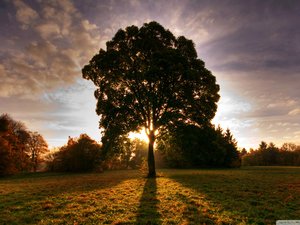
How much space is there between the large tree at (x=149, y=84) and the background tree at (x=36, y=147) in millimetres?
56717

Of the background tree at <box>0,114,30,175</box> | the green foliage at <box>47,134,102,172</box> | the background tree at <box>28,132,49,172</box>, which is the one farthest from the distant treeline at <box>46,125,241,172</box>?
the background tree at <box>28,132,49,172</box>

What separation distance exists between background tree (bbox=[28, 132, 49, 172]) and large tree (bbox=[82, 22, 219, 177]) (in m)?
56.7

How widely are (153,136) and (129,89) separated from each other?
6988mm

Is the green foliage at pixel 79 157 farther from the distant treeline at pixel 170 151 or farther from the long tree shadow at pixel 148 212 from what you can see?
the long tree shadow at pixel 148 212

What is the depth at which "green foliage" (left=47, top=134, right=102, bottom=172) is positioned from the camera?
175ft

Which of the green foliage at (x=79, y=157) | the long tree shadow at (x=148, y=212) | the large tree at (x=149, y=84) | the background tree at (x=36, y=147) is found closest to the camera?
the long tree shadow at (x=148, y=212)

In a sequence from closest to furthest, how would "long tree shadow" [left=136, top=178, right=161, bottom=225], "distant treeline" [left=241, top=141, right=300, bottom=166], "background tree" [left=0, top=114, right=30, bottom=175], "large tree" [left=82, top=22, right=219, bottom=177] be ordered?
1. "long tree shadow" [left=136, top=178, right=161, bottom=225]
2. "large tree" [left=82, top=22, right=219, bottom=177]
3. "background tree" [left=0, top=114, right=30, bottom=175]
4. "distant treeline" [left=241, top=141, right=300, bottom=166]

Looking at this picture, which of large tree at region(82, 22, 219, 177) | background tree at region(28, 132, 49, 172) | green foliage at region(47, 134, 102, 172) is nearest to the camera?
large tree at region(82, 22, 219, 177)

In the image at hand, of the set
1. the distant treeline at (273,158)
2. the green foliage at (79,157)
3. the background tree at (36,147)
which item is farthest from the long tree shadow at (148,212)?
the distant treeline at (273,158)

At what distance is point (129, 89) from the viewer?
2978cm

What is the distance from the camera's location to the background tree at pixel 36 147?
75812mm

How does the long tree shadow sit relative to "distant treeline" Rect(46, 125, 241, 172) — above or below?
below

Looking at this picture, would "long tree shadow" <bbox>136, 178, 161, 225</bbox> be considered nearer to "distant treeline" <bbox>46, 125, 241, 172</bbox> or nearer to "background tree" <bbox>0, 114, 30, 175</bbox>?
"distant treeline" <bbox>46, 125, 241, 172</bbox>

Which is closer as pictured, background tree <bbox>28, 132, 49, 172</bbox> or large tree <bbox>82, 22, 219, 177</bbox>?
large tree <bbox>82, 22, 219, 177</bbox>
